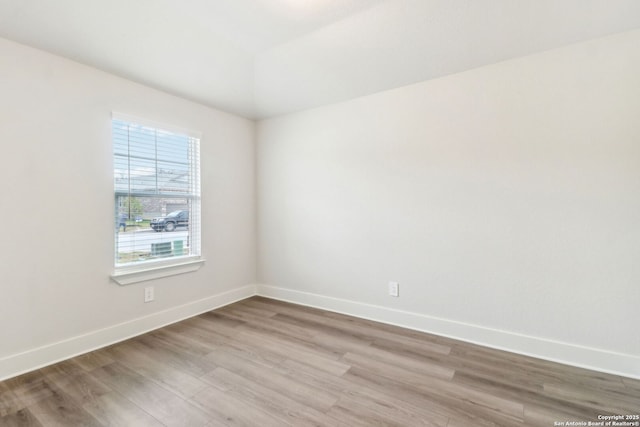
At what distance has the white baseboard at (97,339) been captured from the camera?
1956 millimetres

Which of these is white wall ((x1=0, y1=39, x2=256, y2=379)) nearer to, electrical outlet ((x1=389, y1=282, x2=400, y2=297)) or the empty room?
the empty room

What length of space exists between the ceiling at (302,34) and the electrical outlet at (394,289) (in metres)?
1.86

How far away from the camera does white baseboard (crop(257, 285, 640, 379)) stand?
1958 mm

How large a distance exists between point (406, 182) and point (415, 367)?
1.53 m

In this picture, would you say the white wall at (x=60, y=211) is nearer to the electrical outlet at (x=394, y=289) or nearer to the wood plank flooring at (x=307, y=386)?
the wood plank flooring at (x=307, y=386)

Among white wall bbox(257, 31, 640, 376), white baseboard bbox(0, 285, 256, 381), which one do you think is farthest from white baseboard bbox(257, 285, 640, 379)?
white baseboard bbox(0, 285, 256, 381)

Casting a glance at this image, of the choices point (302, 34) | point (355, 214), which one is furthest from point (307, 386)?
point (302, 34)

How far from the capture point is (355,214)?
119 inches

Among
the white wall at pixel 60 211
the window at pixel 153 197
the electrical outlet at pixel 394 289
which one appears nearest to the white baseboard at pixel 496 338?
the electrical outlet at pixel 394 289

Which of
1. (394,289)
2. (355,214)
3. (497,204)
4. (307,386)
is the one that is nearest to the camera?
(307,386)

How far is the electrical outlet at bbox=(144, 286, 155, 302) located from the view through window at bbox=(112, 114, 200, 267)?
0.25 metres

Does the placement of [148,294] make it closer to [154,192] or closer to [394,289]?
[154,192]

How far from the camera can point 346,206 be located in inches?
122

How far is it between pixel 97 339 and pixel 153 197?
4.08ft
